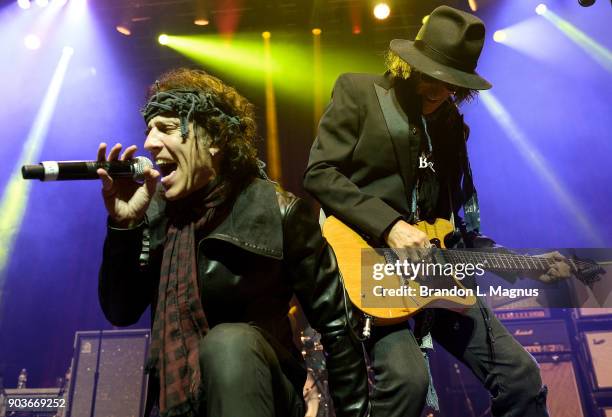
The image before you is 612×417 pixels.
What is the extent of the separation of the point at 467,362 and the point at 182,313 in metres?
1.31

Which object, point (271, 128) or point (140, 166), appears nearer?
point (140, 166)

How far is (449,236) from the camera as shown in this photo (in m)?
2.62

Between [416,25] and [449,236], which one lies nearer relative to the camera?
[449,236]

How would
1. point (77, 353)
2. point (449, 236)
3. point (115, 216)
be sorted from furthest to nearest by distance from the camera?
point (77, 353)
point (449, 236)
point (115, 216)

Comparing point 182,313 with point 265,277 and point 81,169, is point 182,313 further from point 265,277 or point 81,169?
point 81,169

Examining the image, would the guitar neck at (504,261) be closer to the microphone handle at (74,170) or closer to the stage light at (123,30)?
the microphone handle at (74,170)

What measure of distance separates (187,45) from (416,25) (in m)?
2.25

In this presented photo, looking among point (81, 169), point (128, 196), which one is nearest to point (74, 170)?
point (81, 169)

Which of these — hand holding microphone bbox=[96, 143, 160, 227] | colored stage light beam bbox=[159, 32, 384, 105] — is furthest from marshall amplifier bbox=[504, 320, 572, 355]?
hand holding microphone bbox=[96, 143, 160, 227]

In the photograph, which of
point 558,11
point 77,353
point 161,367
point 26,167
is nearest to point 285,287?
point 161,367

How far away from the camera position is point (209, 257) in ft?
6.31

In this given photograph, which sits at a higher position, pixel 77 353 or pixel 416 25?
pixel 416 25

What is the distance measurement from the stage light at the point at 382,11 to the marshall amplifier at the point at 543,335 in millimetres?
2970

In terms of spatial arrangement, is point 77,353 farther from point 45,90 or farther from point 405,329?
point 405,329
